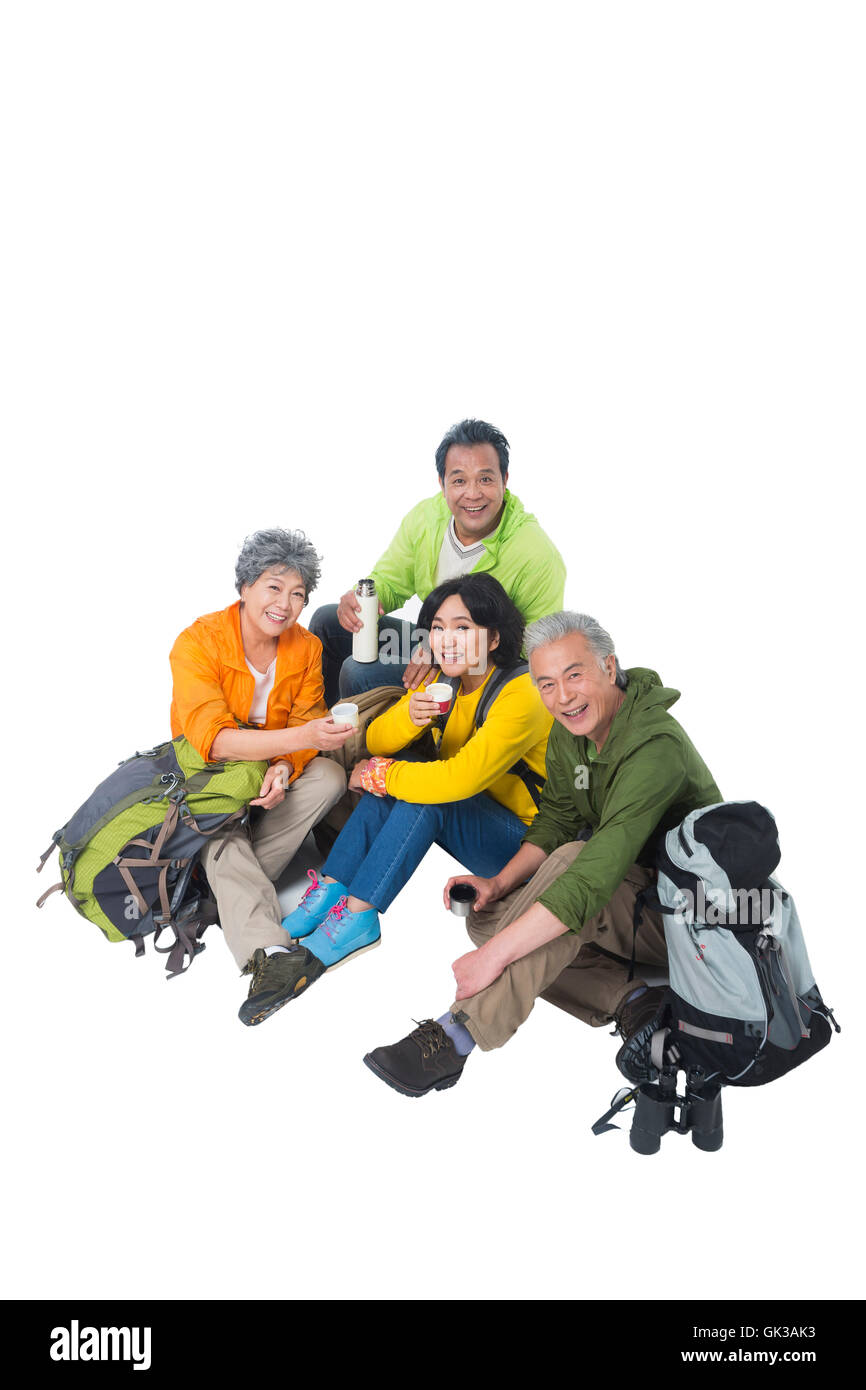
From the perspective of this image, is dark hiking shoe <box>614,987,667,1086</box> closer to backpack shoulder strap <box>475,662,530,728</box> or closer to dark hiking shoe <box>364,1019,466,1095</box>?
dark hiking shoe <box>364,1019,466,1095</box>

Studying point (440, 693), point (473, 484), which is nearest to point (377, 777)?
point (440, 693)

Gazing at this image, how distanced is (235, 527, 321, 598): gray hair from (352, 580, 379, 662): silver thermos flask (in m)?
0.49

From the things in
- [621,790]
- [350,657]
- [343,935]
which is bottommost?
[343,935]

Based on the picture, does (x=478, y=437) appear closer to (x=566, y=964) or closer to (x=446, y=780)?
(x=446, y=780)

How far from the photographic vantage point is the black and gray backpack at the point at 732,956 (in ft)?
12.0

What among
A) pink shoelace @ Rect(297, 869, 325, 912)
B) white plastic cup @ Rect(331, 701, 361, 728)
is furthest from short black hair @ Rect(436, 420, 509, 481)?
pink shoelace @ Rect(297, 869, 325, 912)

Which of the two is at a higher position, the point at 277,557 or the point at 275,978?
the point at 277,557

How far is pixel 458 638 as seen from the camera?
4.75m

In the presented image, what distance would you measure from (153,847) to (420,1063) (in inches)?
55.6

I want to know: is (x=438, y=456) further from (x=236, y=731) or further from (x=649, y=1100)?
(x=649, y=1100)

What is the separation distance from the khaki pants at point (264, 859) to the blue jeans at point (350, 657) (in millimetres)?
643

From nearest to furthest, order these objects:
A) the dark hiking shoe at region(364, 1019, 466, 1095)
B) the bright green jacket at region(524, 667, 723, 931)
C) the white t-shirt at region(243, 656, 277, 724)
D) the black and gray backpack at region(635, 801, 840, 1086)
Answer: the black and gray backpack at region(635, 801, 840, 1086) → the bright green jacket at region(524, 667, 723, 931) → the dark hiking shoe at region(364, 1019, 466, 1095) → the white t-shirt at region(243, 656, 277, 724)

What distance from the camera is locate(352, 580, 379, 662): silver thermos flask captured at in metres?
5.43

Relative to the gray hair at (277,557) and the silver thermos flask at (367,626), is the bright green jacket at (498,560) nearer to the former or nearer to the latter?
the silver thermos flask at (367,626)
